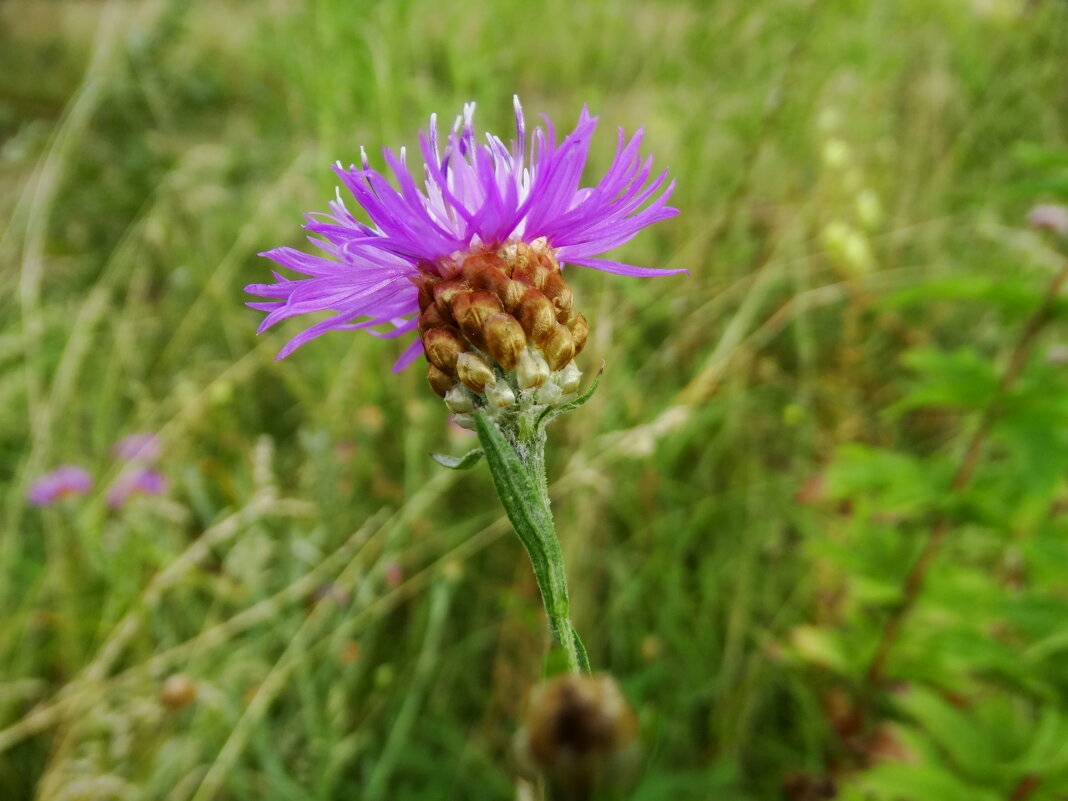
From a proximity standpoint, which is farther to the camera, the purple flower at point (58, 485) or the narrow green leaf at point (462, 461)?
the purple flower at point (58, 485)

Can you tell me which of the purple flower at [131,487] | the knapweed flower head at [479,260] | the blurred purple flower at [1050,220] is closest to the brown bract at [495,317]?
the knapweed flower head at [479,260]

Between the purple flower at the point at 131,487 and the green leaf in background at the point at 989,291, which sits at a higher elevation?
the purple flower at the point at 131,487

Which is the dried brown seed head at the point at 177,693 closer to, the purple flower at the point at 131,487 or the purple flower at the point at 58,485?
the purple flower at the point at 131,487

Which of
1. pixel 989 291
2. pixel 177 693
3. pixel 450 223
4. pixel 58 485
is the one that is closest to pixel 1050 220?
pixel 989 291

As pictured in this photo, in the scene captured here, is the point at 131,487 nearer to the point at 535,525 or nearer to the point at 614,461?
the point at 614,461

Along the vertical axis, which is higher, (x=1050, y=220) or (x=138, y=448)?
(x=138, y=448)

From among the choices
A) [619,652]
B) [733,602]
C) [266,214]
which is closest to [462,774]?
[619,652]
